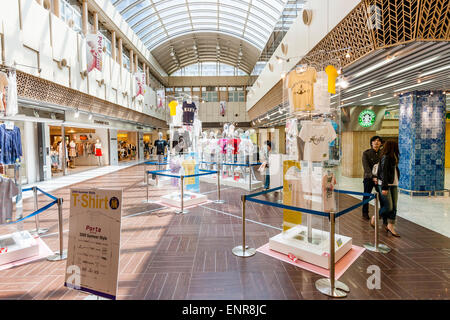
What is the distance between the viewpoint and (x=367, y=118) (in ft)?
32.1

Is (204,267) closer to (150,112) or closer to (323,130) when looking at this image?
(323,130)

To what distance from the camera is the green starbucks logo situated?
9750 mm

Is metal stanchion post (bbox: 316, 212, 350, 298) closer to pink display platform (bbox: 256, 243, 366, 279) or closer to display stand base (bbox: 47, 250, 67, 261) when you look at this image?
pink display platform (bbox: 256, 243, 366, 279)

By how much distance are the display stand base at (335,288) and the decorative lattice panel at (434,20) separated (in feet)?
10.9

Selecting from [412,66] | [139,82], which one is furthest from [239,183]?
[139,82]

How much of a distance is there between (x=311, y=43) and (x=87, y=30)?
9.19m

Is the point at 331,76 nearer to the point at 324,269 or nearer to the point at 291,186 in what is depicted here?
the point at 291,186

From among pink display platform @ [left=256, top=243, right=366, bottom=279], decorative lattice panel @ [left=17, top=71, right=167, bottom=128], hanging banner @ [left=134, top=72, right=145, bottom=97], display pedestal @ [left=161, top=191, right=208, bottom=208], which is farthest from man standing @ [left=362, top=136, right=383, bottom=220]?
hanging banner @ [left=134, top=72, right=145, bottom=97]

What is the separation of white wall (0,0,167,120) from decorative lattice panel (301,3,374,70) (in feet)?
18.9

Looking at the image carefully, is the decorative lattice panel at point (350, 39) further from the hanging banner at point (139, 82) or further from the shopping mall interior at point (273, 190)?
the hanging banner at point (139, 82)

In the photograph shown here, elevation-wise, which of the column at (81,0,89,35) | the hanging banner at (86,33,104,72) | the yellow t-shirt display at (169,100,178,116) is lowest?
the yellow t-shirt display at (169,100,178,116)

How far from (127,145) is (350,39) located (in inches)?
778
